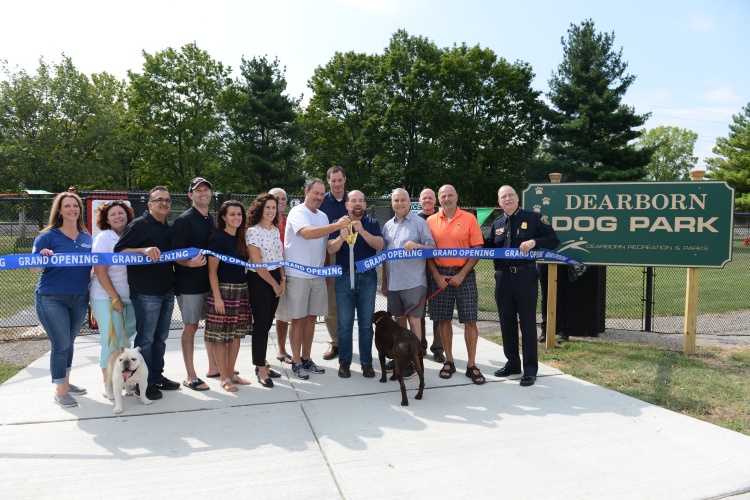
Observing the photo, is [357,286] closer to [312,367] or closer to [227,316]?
[312,367]

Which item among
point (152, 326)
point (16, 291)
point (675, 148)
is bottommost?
point (16, 291)

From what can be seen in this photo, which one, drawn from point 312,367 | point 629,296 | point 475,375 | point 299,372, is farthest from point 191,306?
point 629,296

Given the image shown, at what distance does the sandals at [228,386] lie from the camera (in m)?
4.62

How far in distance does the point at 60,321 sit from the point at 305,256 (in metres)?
2.24

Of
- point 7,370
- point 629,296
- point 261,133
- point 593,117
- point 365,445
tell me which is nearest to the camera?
point 365,445

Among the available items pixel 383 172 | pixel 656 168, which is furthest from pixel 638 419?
pixel 656 168

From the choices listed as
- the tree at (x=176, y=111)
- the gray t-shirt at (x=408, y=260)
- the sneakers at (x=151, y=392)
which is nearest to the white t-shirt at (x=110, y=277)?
the sneakers at (x=151, y=392)

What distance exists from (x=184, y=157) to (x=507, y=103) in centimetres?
2463

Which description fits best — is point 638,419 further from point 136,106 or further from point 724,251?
point 136,106

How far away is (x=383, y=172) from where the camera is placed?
3556 cm

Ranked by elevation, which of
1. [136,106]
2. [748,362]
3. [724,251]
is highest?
[136,106]

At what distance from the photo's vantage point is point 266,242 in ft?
15.2

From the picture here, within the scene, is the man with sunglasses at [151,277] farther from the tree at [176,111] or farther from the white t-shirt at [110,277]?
the tree at [176,111]

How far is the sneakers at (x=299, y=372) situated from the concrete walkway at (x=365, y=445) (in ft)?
0.42
